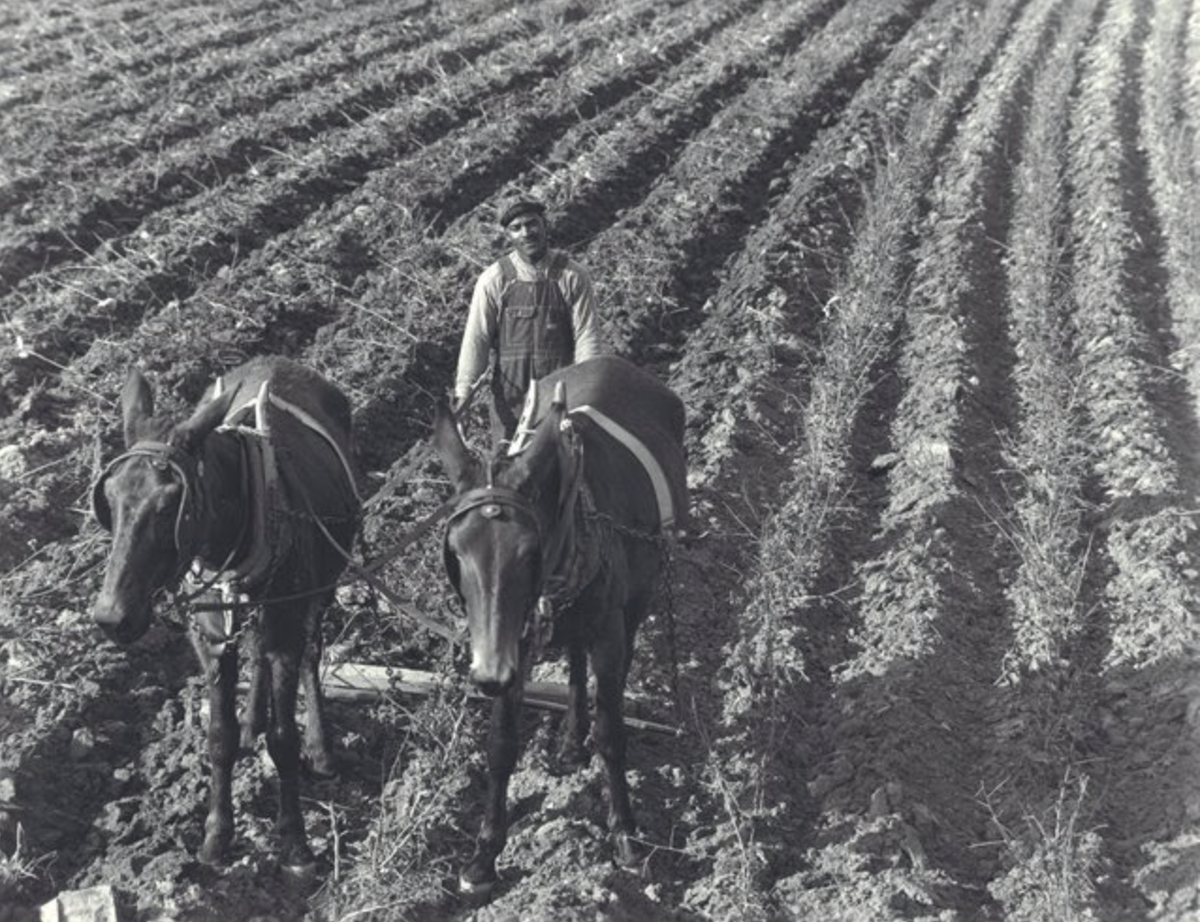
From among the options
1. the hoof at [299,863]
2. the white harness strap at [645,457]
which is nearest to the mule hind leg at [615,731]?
the white harness strap at [645,457]

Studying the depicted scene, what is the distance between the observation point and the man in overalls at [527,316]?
584 centimetres

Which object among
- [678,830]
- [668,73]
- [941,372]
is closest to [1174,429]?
[941,372]

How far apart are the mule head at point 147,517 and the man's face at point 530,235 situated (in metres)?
1.95

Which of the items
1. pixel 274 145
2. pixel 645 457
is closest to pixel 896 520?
pixel 645 457

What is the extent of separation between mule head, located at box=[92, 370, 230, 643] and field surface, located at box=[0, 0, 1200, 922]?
90 centimetres

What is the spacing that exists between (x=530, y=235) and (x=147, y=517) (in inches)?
91.2

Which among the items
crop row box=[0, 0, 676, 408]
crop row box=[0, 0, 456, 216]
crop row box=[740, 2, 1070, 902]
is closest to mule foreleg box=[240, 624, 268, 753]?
crop row box=[740, 2, 1070, 902]

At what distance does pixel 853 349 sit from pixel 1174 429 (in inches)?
72.9

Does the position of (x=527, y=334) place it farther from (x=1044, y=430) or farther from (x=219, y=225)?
(x=219, y=225)

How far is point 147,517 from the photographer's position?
3957mm

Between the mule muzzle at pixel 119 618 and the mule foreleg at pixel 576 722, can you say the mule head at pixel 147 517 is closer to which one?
the mule muzzle at pixel 119 618

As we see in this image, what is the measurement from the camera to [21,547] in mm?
6398

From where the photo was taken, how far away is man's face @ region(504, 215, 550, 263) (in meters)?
5.69

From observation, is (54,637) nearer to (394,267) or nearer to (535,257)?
(535,257)
